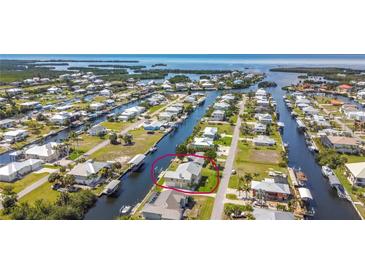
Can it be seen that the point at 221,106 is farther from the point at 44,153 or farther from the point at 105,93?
the point at 44,153

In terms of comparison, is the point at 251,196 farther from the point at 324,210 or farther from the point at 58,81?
the point at 58,81

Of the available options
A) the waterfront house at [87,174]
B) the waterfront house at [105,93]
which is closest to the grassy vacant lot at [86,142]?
the waterfront house at [87,174]

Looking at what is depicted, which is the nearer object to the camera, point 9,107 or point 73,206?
point 73,206

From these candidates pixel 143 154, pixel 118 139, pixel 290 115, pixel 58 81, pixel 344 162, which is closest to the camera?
pixel 344 162

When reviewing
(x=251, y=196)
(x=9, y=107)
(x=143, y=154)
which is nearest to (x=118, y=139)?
(x=143, y=154)

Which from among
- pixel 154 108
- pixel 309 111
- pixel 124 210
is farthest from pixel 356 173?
pixel 154 108

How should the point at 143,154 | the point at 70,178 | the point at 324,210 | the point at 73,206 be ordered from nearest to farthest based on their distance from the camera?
the point at 73,206
the point at 324,210
the point at 70,178
the point at 143,154

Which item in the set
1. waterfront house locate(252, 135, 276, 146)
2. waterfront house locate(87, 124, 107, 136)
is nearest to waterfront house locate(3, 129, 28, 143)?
waterfront house locate(87, 124, 107, 136)
